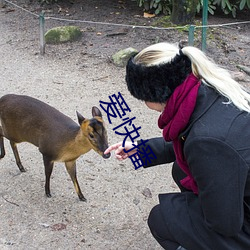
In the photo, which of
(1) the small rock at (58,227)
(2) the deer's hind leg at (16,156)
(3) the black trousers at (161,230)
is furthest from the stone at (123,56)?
(3) the black trousers at (161,230)

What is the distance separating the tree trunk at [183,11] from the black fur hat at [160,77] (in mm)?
4796

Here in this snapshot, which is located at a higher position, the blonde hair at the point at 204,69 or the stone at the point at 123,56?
the blonde hair at the point at 204,69

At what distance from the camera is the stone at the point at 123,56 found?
5.76 meters

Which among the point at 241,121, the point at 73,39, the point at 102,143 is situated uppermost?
the point at 241,121

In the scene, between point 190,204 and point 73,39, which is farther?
point 73,39

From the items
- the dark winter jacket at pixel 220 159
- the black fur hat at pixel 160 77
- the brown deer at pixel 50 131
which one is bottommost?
the brown deer at pixel 50 131

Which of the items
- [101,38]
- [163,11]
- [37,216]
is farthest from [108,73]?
[37,216]

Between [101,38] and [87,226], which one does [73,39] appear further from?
[87,226]

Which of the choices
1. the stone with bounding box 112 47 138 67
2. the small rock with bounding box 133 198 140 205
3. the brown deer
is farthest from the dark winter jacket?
the stone with bounding box 112 47 138 67

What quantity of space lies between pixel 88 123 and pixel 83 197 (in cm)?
70

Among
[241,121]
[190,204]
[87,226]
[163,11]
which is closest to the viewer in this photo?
[241,121]

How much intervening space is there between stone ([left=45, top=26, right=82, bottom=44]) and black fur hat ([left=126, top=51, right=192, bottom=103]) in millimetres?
4512

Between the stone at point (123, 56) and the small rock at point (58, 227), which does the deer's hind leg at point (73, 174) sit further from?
the stone at point (123, 56)

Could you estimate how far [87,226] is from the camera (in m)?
3.16
